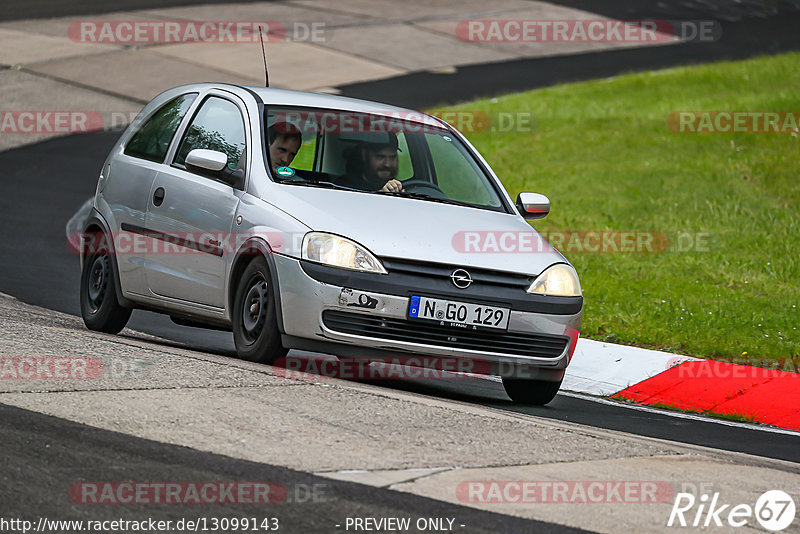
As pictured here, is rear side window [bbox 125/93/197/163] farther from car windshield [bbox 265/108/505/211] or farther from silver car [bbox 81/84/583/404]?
car windshield [bbox 265/108/505/211]

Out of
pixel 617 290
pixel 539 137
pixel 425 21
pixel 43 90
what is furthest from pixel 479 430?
pixel 425 21

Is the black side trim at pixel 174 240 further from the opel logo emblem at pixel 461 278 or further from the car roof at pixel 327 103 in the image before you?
the opel logo emblem at pixel 461 278

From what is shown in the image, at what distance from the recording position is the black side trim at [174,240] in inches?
322

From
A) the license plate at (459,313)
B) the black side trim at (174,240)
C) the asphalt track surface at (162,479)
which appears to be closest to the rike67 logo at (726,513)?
the asphalt track surface at (162,479)

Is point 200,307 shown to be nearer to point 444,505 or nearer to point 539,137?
point 444,505

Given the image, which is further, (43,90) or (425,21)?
(425,21)

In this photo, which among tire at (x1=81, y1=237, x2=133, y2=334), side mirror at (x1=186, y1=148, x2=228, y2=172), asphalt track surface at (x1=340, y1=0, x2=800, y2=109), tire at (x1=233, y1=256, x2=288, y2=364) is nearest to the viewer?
tire at (x1=233, y1=256, x2=288, y2=364)

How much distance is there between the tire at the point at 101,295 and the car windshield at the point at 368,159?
164 centimetres

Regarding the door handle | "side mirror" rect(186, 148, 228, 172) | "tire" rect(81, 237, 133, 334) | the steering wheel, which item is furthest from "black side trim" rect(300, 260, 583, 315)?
"tire" rect(81, 237, 133, 334)

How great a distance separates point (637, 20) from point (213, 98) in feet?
80.5

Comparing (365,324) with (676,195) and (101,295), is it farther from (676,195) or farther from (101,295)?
(676,195)

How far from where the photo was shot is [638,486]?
568cm

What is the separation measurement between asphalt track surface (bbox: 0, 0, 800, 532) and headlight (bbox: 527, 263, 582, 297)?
2.42ft

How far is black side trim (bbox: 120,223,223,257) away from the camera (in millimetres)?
8182
